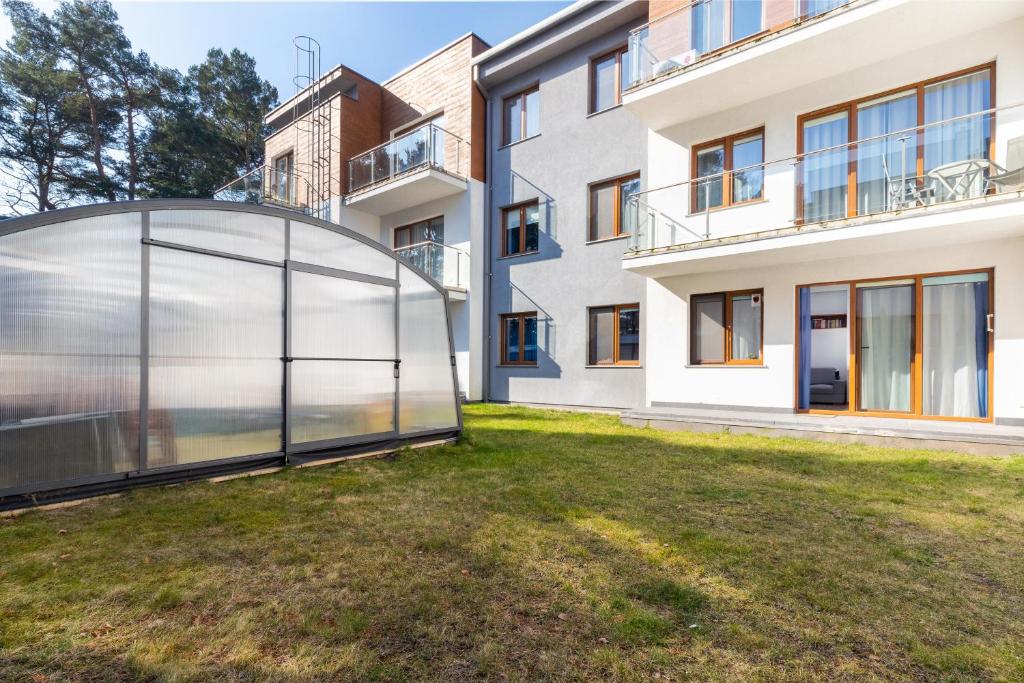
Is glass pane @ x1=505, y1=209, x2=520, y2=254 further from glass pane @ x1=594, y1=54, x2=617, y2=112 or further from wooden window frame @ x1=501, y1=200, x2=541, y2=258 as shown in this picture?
glass pane @ x1=594, y1=54, x2=617, y2=112

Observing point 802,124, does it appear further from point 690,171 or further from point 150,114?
point 150,114

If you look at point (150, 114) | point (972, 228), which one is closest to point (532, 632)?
point (972, 228)

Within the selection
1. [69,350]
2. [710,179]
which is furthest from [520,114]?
[69,350]

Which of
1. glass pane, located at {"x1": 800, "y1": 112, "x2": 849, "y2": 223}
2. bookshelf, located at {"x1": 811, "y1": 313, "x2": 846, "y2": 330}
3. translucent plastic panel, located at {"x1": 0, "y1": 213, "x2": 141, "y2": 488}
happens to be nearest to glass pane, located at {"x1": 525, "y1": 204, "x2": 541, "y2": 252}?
glass pane, located at {"x1": 800, "y1": 112, "x2": 849, "y2": 223}

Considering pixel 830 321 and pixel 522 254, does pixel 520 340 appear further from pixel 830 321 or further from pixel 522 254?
pixel 830 321

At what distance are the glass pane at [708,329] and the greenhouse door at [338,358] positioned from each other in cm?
660

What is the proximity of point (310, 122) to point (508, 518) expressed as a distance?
18076mm

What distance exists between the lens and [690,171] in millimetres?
10648

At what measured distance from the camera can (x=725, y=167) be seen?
10273mm

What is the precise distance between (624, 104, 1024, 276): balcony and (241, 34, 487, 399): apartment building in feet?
18.4

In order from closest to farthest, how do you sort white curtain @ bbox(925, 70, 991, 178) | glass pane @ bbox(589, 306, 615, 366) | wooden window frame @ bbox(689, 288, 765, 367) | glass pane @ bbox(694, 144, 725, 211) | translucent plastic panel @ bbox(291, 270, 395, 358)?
translucent plastic panel @ bbox(291, 270, 395, 358)
white curtain @ bbox(925, 70, 991, 178)
wooden window frame @ bbox(689, 288, 765, 367)
glass pane @ bbox(694, 144, 725, 211)
glass pane @ bbox(589, 306, 615, 366)

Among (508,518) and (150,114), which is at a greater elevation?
(150,114)

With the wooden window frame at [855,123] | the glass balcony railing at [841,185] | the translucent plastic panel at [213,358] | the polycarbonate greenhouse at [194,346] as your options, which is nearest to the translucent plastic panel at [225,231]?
the polycarbonate greenhouse at [194,346]

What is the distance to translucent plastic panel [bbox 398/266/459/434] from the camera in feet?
24.0
